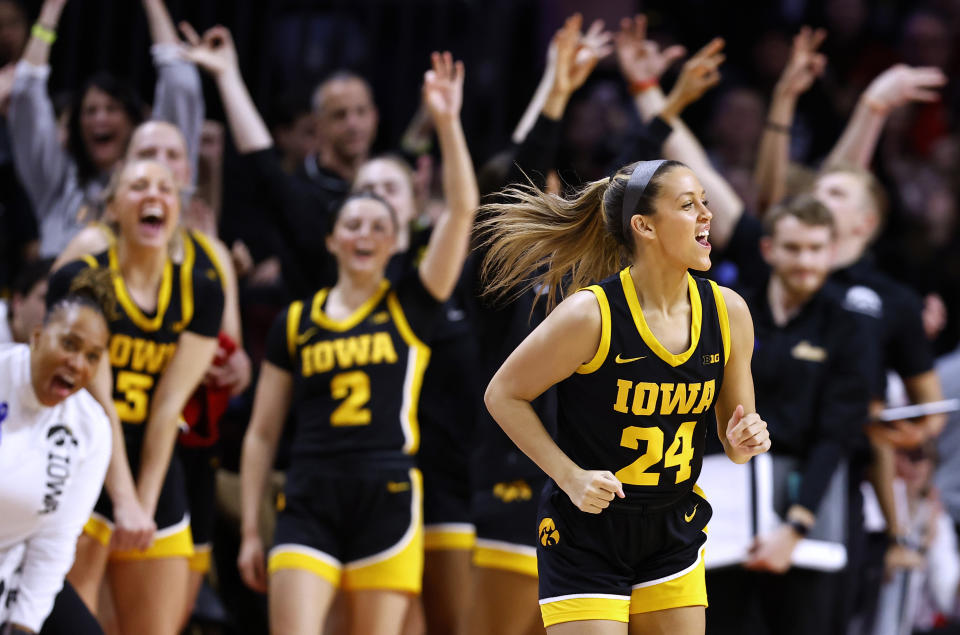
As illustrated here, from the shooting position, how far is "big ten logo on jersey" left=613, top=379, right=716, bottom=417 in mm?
3123

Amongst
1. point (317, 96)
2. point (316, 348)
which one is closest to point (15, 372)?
point (316, 348)

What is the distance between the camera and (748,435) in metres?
3.03

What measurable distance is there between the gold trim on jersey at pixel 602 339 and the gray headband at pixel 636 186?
0.20 meters

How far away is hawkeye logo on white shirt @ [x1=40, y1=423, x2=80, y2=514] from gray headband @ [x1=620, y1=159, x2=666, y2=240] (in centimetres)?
187

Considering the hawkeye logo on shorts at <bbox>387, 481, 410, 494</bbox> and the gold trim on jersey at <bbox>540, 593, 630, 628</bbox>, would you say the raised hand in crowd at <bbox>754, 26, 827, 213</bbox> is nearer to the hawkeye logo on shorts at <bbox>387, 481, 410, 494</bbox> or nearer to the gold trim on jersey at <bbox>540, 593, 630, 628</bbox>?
the hawkeye logo on shorts at <bbox>387, 481, 410, 494</bbox>

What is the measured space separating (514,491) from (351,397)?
66 centimetres

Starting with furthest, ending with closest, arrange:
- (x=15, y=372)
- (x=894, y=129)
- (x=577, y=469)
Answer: (x=894, y=129), (x=15, y=372), (x=577, y=469)

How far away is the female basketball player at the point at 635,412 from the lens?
310 centimetres

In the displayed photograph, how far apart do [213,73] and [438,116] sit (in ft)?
4.48

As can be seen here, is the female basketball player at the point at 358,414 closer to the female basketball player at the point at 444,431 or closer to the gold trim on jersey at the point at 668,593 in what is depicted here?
the female basketball player at the point at 444,431

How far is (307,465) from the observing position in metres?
4.41

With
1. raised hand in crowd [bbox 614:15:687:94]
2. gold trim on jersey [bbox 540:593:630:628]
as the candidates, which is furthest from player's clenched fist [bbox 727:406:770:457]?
raised hand in crowd [bbox 614:15:687:94]

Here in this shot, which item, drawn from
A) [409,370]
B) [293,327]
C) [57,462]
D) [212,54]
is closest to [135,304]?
[293,327]

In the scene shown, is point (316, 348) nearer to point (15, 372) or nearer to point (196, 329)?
point (196, 329)
